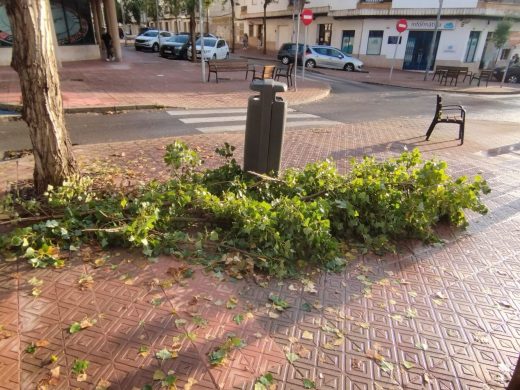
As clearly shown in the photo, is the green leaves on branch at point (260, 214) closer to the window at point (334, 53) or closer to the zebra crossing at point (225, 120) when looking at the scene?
the zebra crossing at point (225, 120)

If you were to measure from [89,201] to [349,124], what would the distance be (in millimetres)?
7751

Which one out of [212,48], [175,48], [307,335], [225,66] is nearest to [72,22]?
[175,48]

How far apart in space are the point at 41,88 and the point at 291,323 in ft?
11.3

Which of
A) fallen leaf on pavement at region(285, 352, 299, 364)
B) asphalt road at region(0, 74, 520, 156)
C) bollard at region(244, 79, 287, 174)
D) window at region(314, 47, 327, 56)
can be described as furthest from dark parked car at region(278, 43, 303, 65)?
fallen leaf on pavement at region(285, 352, 299, 364)

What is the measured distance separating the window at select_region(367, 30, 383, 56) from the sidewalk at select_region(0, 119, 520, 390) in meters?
29.3

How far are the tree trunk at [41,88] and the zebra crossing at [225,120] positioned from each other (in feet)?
15.0

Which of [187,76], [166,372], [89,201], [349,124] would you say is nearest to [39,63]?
[89,201]

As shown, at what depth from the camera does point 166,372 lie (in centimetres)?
242

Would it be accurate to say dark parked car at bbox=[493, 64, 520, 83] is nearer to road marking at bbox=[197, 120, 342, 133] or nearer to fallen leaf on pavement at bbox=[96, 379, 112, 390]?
road marking at bbox=[197, 120, 342, 133]

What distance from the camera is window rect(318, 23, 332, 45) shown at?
113 feet

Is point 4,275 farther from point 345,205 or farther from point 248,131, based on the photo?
point 345,205

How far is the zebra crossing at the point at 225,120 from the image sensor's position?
912 cm

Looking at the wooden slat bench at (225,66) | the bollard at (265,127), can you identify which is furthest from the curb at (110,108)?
the bollard at (265,127)

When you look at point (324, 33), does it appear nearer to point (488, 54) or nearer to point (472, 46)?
point (472, 46)
